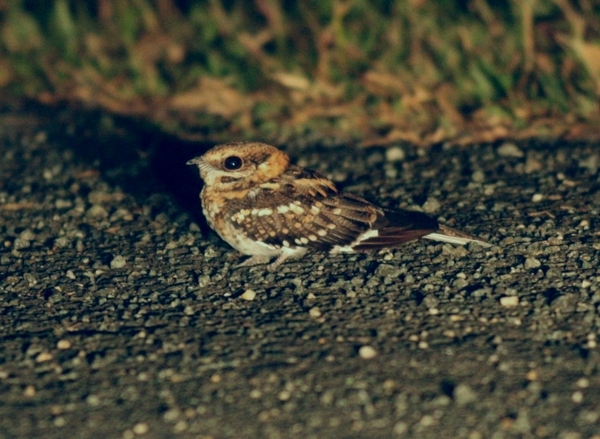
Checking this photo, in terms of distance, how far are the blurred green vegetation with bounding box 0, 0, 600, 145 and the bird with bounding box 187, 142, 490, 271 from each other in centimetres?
215

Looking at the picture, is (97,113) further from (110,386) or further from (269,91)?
(110,386)

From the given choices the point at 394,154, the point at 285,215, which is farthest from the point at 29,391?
the point at 394,154

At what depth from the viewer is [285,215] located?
511cm

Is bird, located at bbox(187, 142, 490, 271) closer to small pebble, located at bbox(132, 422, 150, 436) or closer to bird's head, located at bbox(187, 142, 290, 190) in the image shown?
bird's head, located at bbox(187, 142, 290, 190)

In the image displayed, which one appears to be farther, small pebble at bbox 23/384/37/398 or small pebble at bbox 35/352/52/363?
small pebble at bbox 35/352/52/363

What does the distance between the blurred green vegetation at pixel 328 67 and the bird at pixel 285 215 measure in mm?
2155

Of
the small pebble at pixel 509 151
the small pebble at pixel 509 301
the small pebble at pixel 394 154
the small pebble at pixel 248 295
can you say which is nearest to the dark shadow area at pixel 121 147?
the small pebble at pixel 248 295

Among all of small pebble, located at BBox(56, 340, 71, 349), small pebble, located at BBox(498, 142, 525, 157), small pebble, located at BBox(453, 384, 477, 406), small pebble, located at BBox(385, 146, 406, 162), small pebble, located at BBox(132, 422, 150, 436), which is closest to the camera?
small pebble, located at BBox(132, 422, 150, 436)

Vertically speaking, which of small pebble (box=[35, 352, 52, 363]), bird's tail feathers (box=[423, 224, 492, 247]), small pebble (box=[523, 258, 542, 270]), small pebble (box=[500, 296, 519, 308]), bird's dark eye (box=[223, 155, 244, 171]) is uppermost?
bird's dark eye (box=[223, 155, 244, 171])

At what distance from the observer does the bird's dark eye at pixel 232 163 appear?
206 inches

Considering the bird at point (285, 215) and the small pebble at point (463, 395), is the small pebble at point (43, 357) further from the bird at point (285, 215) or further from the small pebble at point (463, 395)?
the small pebble at point (463, 395)

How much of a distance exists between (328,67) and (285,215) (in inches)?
133

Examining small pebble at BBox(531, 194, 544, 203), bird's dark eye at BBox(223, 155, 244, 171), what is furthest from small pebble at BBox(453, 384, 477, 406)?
small pebble at BBox(531, 194, 544, 203)

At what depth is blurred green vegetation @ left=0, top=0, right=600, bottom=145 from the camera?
747 cm
